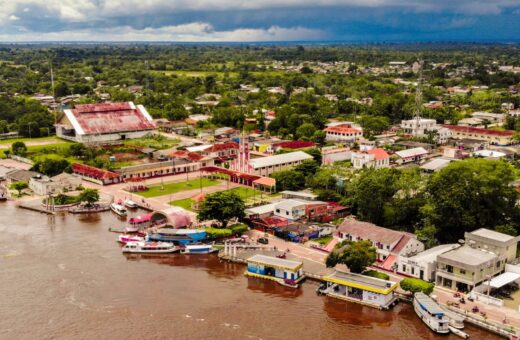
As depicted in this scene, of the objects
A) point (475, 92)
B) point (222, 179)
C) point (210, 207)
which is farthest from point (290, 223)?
point (475, 92)

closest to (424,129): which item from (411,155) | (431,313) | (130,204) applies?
(411,155)

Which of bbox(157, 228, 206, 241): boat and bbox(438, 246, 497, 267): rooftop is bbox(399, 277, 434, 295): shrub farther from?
bbox(157, 228, 206, 241): boat

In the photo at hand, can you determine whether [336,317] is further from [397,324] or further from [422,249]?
[422,249]

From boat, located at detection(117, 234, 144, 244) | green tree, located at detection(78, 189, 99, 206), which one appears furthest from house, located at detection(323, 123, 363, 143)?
→ boat, located at detection(117, 234, 144, 244)

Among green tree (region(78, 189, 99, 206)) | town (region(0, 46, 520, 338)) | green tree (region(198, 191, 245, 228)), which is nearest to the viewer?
town (region(0, 46, 520, 338))

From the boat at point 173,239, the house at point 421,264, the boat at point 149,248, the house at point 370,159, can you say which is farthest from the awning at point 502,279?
the house at point 370,159

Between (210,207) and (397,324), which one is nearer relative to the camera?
(397,324)
